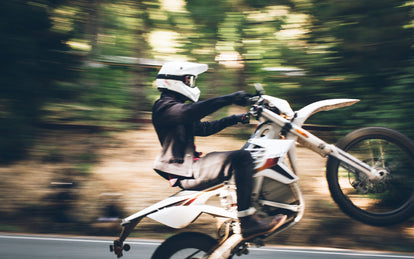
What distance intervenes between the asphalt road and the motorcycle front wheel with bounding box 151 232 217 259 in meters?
1.16

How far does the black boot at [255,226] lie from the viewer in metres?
2.70

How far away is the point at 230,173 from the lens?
2.76m

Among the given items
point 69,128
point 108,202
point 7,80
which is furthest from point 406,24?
point 7,80

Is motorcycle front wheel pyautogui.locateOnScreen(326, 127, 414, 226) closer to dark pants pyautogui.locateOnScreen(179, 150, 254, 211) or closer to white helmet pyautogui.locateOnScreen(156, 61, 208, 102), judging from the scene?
dark pants pyautogui.locateOnScreen(179, 150, 254, 211)

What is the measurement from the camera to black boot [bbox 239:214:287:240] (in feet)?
8.86

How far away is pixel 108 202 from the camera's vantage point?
5234 mm

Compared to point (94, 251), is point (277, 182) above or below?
above

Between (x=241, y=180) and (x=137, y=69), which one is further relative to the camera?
(x=137, y=69)

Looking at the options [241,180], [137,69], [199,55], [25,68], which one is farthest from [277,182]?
[25,68]

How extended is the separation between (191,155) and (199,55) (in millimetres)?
3343

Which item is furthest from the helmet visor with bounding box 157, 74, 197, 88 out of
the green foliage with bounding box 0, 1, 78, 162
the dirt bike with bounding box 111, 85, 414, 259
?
the green foliage with bounding box 0, 1, 78, 162

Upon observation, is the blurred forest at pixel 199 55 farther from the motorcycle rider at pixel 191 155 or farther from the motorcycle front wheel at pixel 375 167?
the motorcycle rider at pixel 191 155

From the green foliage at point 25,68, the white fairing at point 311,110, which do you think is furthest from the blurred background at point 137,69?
the white fairing at point 311,110

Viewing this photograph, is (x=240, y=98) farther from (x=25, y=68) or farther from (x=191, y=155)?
(x=25, y=68)
